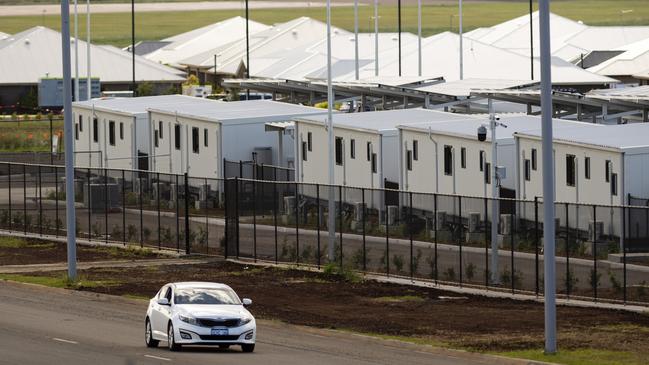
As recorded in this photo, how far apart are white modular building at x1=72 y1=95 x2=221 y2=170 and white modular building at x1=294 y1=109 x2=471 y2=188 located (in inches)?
451

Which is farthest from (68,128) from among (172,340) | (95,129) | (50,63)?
(50,63)

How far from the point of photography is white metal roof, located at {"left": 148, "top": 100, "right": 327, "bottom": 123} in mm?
69062

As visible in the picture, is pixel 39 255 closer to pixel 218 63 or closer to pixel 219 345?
pixel 219 345

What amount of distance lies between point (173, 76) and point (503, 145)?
3212 inches

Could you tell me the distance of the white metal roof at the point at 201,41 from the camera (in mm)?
163875

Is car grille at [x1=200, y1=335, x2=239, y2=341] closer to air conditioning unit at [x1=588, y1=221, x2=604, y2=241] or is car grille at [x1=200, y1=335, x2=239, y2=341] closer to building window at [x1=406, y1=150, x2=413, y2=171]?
air conditioning unit at [x1=588, y1=221, x2=604, y2=241]

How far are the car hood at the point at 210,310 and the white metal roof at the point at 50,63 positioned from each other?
99329 mm

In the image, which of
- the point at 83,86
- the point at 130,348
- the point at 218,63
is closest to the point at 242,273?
the point at 130,348

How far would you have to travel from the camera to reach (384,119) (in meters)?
63.6

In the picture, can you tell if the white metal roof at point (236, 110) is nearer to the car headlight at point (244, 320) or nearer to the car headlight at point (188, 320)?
the car headlight at point (244, 320)

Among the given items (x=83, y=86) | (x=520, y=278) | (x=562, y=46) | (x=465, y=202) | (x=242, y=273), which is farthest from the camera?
(x=562, y=46)

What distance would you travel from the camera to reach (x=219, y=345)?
30.6 m

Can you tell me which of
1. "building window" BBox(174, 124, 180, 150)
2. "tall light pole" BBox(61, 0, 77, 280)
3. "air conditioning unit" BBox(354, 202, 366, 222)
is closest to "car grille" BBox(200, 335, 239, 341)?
"tall light pole" BBox(61, 0, 77, 280)

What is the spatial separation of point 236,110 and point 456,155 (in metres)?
19.3
